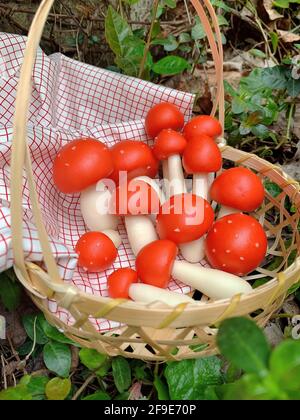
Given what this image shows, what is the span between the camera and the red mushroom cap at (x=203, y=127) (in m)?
1.31

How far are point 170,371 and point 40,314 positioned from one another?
34 centimetres

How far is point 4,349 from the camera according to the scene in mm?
1130

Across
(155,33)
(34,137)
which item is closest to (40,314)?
(34,137)

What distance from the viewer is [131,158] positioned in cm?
127

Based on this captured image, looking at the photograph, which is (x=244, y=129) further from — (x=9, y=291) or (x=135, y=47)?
(x=9, y=291)

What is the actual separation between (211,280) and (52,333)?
0.40 metres

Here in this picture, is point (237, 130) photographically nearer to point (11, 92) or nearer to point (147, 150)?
point (147, 150)

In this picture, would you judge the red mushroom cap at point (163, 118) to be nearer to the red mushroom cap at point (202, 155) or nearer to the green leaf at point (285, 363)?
the red mushroom cap at point (202, 155)

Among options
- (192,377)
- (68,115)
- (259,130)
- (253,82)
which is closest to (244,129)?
(259,130)

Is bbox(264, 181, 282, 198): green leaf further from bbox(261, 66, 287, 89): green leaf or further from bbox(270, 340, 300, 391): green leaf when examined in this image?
bbox(270, 340, 300, 391): green leaf

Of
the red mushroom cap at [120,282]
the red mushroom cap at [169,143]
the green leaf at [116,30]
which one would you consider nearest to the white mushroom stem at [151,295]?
the red mushroom cap at [120,282]

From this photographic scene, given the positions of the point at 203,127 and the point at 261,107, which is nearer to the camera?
the point at 203,127

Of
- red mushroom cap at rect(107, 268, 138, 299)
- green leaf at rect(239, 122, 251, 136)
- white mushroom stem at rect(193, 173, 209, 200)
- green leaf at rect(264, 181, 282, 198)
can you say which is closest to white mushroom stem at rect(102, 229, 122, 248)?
red mushroom cap at rect(107, 268, 138, 299)

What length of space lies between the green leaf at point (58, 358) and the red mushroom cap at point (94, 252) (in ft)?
0.64
